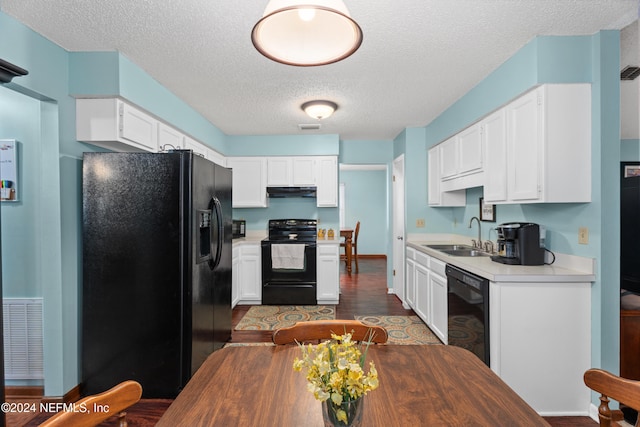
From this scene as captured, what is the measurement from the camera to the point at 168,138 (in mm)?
2980

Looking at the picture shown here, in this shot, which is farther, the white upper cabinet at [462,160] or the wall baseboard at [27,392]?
the white upper cabinet at [462,160]

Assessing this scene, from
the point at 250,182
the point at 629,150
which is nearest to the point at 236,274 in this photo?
the point at 250,182

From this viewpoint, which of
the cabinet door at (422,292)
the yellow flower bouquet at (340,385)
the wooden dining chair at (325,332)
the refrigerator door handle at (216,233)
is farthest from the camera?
the cabinet door at (422,292)

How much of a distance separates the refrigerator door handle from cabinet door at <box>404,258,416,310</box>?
2.30 meters

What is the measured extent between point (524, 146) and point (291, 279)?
3.07 meters

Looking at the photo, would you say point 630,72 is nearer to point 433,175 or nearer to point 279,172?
point 433,175

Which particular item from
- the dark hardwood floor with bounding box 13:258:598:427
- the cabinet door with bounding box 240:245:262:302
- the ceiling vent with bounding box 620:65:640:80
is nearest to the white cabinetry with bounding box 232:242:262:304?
the cabinet door with bounding box 240:245:262:302

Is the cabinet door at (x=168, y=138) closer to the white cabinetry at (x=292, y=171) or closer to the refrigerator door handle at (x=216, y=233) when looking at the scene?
the refrigerator door handle at (x=216, y=233)

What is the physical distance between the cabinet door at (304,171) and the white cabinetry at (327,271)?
976 millimetres

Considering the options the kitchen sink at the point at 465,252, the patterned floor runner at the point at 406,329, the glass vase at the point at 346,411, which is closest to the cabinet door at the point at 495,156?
the kitchen sink at the point at 465,252

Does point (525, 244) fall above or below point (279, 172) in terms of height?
below

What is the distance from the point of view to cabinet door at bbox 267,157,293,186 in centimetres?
454

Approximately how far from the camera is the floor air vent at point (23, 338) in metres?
2.20

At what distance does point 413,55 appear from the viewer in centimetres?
223
